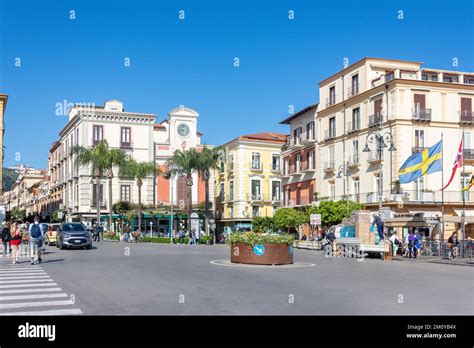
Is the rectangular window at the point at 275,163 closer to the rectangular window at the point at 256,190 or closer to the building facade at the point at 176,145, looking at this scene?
the rectangular window at the point at 256,190

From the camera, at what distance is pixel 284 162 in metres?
68.4

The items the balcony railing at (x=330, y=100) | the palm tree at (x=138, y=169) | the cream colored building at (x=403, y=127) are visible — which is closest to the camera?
the cream colored building at (x=403, y=127)

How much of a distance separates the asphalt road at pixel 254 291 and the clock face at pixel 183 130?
2229 inches

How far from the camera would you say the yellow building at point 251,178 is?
249 feet

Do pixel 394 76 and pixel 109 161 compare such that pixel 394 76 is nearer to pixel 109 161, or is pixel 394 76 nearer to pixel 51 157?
pixel 109 161

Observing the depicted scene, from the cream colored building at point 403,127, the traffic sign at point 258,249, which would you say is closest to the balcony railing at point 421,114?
the cream colored building at point 403,127

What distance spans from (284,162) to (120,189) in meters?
20.7

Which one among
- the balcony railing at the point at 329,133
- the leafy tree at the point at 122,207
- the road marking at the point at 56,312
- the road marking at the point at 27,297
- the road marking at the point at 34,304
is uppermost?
the balcony railing at the point at 329,133

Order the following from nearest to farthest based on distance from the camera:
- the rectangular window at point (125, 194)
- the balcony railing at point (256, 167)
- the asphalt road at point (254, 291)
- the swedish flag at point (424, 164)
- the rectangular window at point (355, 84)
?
the asphalt road at point (254, 291)
the swedish flag at point (424, 164)
the rectangular window at point (355, 84)
the rectangular window at point (125, 194)
the balcony railing at point (256, 167)

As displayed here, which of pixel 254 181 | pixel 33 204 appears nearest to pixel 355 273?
pixel 254 181

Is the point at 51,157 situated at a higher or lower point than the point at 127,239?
higher

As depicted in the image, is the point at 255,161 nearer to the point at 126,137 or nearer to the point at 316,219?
the point at 126,137

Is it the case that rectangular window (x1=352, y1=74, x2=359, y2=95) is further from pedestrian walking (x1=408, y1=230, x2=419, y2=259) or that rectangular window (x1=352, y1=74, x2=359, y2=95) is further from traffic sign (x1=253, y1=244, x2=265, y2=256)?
traffic sign (x1=253, y1=244, x2=265, y2=256)

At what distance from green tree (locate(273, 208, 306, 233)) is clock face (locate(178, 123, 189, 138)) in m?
23.1
